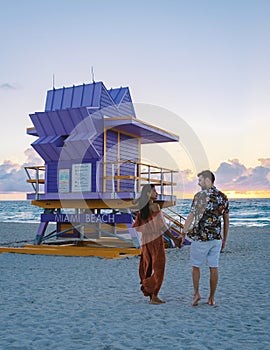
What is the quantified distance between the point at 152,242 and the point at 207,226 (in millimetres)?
1082

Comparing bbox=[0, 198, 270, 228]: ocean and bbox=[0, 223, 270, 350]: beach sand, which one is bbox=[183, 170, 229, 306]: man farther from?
bbox=[0, 198, 270, 228]: ocean

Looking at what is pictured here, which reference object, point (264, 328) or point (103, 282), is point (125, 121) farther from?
point (264, 328)

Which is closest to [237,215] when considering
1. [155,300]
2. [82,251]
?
[82,251]

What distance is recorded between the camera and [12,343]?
5230 millimetres

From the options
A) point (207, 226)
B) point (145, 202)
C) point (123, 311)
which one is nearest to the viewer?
point (207, 226)

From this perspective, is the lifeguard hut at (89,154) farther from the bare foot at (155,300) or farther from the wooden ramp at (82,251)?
the bare foot at (155,300)

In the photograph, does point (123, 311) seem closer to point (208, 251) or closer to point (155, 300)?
point (155, 300)

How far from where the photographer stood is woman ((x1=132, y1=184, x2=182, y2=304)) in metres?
7.24

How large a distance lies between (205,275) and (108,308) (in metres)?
3.82

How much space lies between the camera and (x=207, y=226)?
21.9 feet

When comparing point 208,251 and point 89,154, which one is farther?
point 89,154

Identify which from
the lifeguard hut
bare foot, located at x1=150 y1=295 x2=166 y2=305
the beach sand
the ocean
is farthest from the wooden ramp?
the ocean

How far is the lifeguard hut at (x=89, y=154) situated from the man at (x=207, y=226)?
22.2 ft

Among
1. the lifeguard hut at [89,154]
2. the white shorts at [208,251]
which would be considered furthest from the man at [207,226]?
the lifeguard hut at [89,154]
